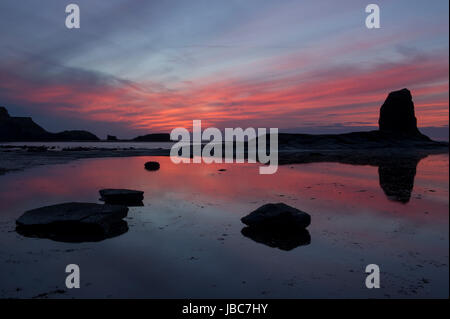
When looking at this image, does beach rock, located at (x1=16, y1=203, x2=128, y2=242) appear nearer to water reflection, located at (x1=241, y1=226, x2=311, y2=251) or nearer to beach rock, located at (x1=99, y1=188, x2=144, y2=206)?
beach rock, located at (x1=99, y1=188, x2=144, y2=206)

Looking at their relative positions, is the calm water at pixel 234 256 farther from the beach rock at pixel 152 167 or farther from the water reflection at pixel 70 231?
the beach rock at pixel 152 167

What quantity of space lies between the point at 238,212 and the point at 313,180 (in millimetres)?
9464

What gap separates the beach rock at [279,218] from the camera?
8.23m

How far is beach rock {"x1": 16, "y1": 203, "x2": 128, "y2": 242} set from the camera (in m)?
7.73

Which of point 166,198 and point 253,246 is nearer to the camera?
point 253,246

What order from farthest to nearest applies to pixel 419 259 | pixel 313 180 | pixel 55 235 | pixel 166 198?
pixel 313 180, pixel 166 198, pixel 55 235, pixel 419 259

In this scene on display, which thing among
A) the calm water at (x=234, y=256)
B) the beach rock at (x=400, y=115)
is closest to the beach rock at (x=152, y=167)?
the calm water at (x=234, y=256)

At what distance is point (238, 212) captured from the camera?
1053cm

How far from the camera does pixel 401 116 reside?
89.8m

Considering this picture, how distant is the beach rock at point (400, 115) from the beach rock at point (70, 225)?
3828 inches

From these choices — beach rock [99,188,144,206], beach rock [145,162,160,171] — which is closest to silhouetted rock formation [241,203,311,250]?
beach rock [99,188,144,206]

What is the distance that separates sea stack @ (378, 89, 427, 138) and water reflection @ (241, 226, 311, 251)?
309ft
